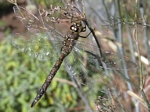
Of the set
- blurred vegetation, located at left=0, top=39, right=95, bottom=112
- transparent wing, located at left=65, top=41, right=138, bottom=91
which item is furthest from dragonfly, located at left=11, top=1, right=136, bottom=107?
blurred vegetation, located at left=0, top=39, right=95, bottom=112

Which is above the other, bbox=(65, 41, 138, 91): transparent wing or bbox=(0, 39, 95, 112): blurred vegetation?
bbox=(65, 41, 138, 91): transparent wing

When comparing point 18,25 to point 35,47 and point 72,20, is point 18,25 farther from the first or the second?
point 72,20

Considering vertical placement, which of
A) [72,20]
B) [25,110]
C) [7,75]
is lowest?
[25,110]

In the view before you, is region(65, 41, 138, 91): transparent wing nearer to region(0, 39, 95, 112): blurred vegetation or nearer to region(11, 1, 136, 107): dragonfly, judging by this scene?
region(11, 1, 136, 107): dragonfly

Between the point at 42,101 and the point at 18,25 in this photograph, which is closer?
the point at 42,101

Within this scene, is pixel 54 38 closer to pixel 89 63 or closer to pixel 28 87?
pixel 89 63

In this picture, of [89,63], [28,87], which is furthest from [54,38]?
[28,87]

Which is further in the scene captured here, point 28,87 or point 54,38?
point 28,87

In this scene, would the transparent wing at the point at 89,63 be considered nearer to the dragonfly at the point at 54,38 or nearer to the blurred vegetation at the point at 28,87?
the dragonfly at the point at 54,38

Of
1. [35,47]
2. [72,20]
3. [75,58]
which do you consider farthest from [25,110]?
[72,20]
